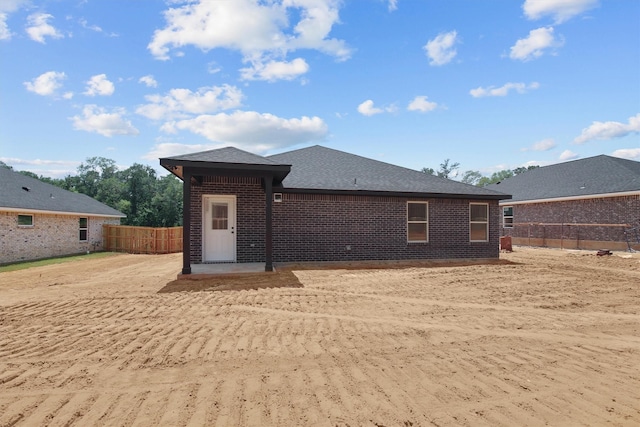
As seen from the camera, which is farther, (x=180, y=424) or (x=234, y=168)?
(x=234, y=168)

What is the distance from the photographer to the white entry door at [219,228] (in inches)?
461

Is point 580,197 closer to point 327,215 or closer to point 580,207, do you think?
point 580,207

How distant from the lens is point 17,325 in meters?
5.36

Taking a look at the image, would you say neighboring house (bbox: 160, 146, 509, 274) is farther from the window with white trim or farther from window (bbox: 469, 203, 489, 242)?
the window with white trim

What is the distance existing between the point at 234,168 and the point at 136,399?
7285 millimetres

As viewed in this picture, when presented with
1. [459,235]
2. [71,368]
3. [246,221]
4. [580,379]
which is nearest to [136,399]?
[71,368]

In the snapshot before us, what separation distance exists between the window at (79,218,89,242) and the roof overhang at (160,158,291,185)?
1441 centimetres

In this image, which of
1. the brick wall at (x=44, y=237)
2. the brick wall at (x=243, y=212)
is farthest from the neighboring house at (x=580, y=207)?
the brick wall at (x=44, y=237)

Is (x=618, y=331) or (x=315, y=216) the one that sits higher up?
(x=315, y=216)

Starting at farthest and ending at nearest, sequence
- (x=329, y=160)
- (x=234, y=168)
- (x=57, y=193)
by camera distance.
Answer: (x=57, y=193)
(x=329, y=160)
(x=234, y=168)

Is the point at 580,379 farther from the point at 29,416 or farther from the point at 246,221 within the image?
the point at 246,221

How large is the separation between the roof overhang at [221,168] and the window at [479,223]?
867cm

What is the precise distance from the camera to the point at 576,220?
65.2ft

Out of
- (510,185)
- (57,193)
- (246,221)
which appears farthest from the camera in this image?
(510,185)
